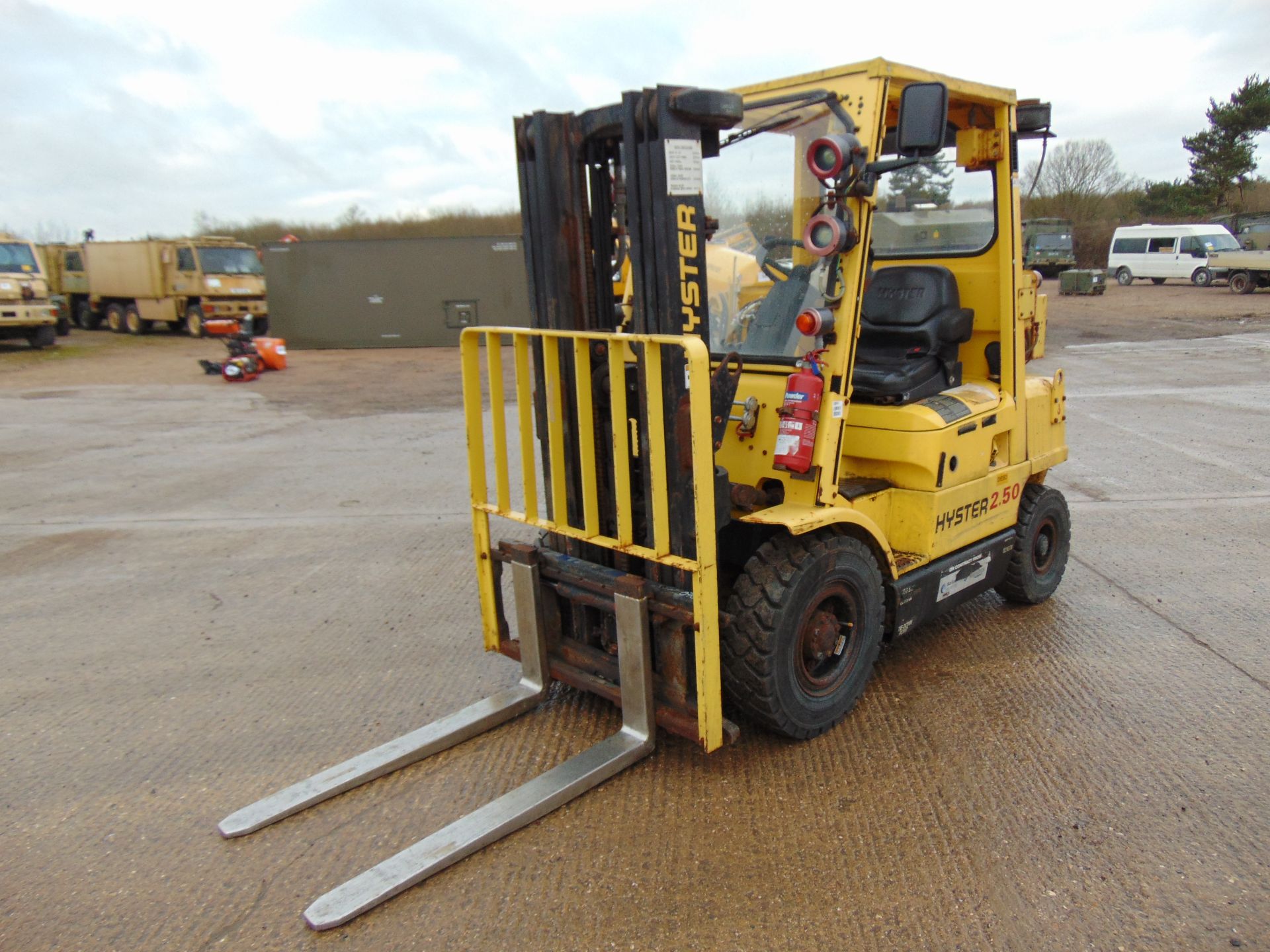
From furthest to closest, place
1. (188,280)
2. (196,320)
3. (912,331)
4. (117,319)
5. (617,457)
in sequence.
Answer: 1. (117,319)
2. (196,320)
3. (188,280)
4. (912,331)
5. (617,457)

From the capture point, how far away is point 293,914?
2.76m

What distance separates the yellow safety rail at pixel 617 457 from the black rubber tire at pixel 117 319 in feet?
87.4

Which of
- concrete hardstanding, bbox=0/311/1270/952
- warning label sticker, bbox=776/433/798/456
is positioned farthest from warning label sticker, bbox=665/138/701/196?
concrete hardstanding, bbox=0/311/1270/952

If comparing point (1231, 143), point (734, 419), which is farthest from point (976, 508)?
point (1231, 143)

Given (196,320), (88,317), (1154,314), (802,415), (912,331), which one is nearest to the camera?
(802,415)

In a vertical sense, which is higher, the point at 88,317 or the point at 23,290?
the point at 23,290

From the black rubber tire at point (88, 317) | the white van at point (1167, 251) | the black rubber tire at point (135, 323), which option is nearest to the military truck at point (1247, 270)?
the white van at point (1167, 251)

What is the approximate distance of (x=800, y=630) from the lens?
11.2 feet

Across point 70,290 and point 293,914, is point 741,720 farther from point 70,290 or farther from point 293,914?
point 70,290

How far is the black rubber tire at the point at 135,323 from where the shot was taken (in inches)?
1006

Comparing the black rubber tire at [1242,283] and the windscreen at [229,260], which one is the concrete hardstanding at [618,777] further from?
the black rubber tire at [1242,283]

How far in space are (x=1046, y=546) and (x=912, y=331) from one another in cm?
170

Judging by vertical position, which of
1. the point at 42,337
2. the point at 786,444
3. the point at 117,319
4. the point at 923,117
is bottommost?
the point at 786,444

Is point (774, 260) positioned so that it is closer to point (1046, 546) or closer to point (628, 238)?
point (628, 238)
